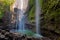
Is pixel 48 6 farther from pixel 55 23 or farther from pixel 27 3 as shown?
pixel 27 3

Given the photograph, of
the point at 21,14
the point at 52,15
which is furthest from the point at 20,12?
the point at 52,15

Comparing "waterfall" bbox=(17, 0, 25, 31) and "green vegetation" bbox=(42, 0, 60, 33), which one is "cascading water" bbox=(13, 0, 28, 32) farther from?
"green vegetation" bbox=(42, 0, 60, 33)

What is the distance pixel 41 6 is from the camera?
28.7ft

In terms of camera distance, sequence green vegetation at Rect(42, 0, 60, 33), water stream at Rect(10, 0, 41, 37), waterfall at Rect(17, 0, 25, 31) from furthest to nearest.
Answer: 1. waterfall at Rect(17, 0, 25, 31)
2. water stream at Rect(10, 0, 41, 37)
3. green vegetation at Rect(42, 0, 60, 33)

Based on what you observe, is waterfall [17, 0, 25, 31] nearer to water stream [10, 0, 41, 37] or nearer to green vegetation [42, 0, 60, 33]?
water stream [10, 0, 41, 37]

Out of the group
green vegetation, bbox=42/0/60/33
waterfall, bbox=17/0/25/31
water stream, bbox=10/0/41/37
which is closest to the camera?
green vegetation, bbox=42/0/60/33

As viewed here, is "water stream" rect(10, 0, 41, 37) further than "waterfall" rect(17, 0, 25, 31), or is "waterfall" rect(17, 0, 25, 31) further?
"waterfall" rect(17, 0, 25, 31)

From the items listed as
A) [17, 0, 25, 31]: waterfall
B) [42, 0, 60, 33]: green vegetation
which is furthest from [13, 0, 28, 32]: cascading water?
[42, 0, 60, 33]: green vegetation

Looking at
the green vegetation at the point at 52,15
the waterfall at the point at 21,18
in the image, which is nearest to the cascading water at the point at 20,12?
the waterfall at the point at 21,18

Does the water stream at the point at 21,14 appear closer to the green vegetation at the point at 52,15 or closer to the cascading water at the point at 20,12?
the cascading water at the point at 20,12

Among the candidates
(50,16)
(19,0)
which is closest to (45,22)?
(50,16)

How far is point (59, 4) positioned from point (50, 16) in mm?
632

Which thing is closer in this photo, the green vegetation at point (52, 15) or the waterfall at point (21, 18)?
the green vegetation at point (52, 15)

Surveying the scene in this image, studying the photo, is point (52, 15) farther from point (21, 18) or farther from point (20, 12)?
point (20, 12)
